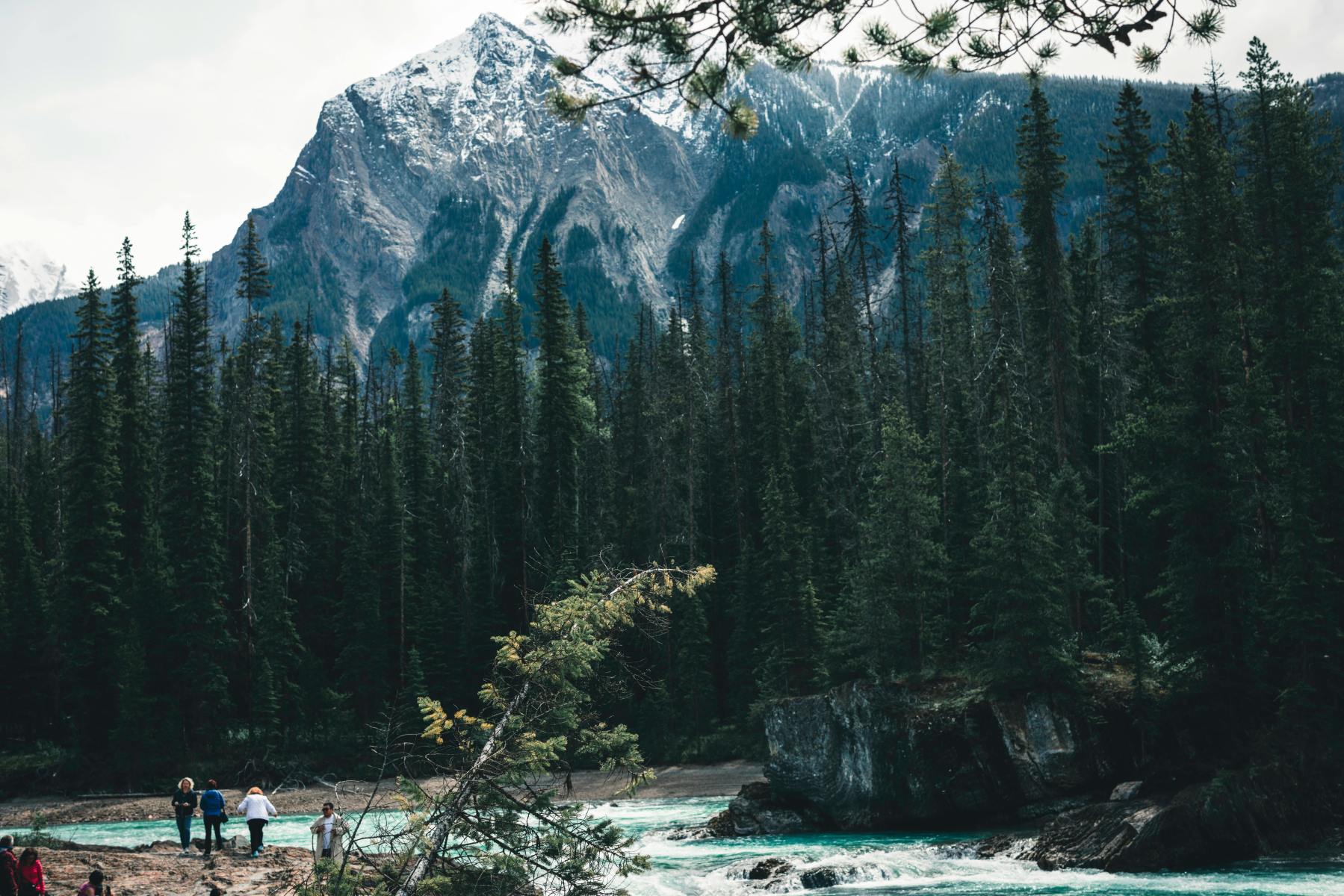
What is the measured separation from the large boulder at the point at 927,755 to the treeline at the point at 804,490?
1.23m

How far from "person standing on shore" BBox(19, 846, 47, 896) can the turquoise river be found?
8087mm

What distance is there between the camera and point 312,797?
135 ft

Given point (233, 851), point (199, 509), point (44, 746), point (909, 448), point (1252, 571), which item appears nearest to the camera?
point (233, 851)

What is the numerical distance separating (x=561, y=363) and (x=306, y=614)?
18.5 meters

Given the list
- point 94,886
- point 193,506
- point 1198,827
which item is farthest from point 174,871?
point 193,506

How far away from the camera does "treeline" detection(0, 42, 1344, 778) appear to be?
26.5 m

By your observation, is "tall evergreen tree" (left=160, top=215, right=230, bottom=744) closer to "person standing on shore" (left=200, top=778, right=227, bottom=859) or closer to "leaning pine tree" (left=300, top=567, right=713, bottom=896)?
"person standing on shore" (left=200, top=778, right=227, bottom=859)

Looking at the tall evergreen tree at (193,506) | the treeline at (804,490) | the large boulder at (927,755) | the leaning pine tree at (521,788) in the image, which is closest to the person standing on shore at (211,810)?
the treeline at (804,490)

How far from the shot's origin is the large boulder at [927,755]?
2627 centimetres

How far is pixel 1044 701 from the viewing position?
2688cm

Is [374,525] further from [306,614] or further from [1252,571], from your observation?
[1252,571]

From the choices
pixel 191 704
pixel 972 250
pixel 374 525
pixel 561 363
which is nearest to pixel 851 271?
pixel 972 250

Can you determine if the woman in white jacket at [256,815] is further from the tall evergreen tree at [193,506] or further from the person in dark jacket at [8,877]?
the tall evergreen tree at [193,506]

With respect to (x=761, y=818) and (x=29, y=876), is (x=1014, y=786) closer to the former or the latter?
(x=761, y=818)
